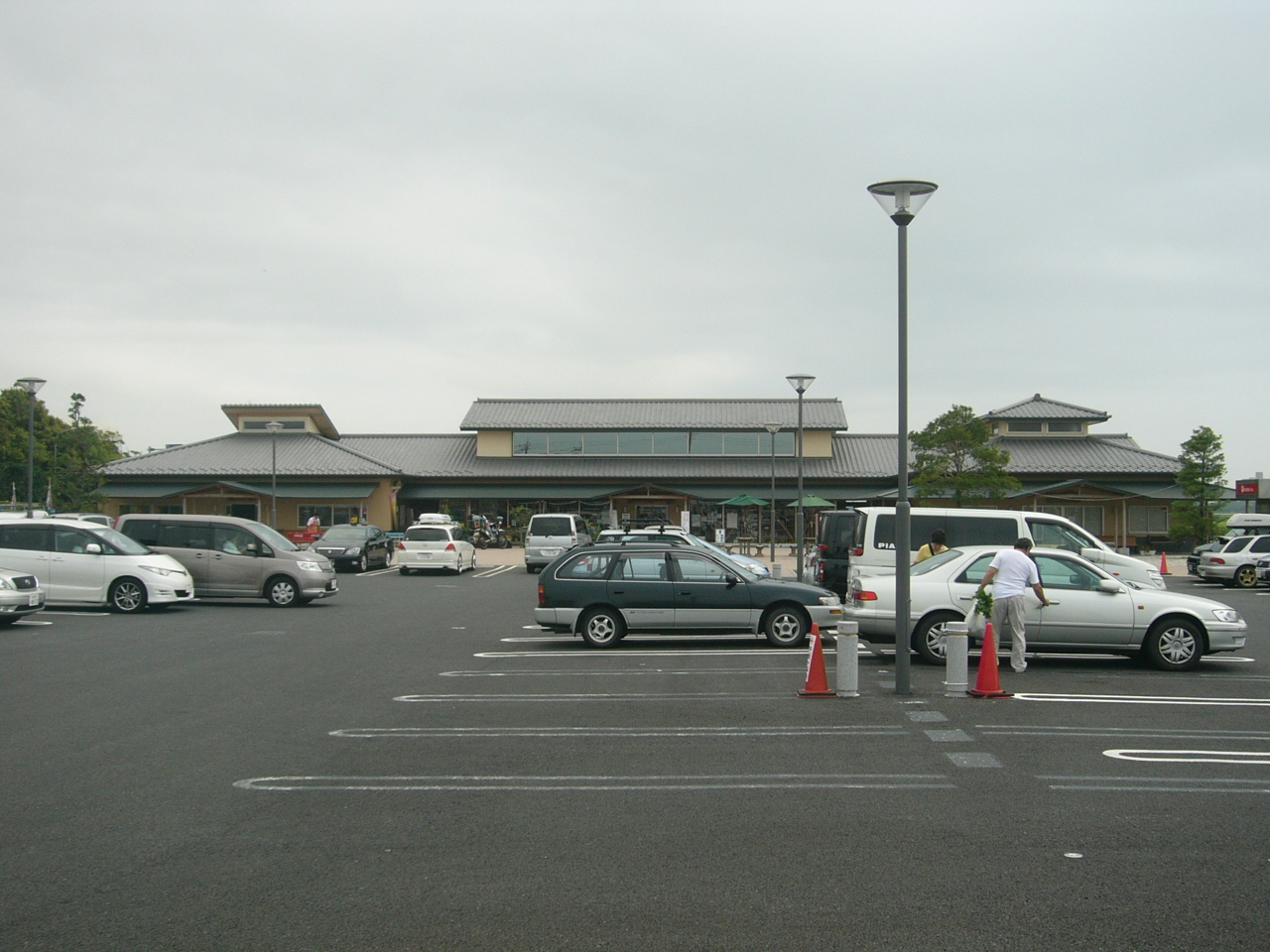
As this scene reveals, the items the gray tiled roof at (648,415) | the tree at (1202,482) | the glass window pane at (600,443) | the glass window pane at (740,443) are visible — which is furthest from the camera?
the gray tiled roof at (648,415)

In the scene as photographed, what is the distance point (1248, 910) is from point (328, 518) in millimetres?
52429

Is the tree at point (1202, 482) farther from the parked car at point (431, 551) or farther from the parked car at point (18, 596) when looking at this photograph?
the parked car at point (18, 596)

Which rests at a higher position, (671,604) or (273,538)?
(273,538)

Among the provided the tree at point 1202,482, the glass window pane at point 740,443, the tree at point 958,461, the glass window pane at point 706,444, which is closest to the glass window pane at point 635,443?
the glass window pane at point 706,444

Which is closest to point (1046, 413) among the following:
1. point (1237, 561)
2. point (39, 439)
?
point (1237, 561)

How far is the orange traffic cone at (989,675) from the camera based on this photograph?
10953 mm

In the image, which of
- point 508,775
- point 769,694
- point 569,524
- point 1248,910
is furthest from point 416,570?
point 1248,910

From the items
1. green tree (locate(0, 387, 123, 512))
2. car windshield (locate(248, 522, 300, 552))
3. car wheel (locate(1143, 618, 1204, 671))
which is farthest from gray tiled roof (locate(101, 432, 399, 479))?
car wheel (locate(1143, 618, 1204, 671))

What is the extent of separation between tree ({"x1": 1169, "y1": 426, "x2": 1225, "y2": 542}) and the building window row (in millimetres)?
19947

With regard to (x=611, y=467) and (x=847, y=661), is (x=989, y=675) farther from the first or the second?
(x=611, y=467)

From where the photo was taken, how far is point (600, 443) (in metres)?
58.7

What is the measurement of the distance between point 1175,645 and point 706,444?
4546 centimetres

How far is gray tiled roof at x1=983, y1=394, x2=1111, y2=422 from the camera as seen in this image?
56844 millimetres

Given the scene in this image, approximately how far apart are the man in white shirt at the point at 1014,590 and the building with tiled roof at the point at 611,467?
38.8m
